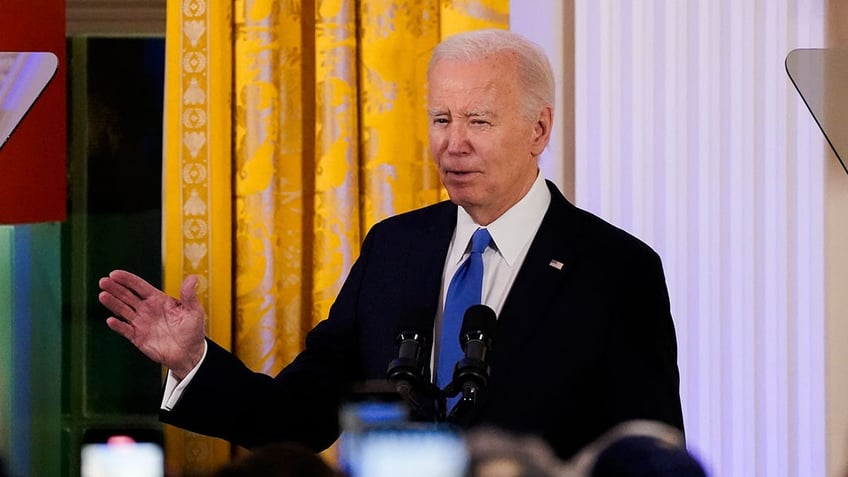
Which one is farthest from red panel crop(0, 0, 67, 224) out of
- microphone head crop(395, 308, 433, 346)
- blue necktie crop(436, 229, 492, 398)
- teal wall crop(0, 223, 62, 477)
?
microphone head crop(395, 308, 433, 346)

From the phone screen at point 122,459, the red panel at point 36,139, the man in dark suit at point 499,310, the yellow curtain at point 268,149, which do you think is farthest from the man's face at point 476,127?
the phone screen at point 122,459

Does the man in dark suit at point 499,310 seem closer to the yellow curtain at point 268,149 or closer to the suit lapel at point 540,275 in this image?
the suit lapel at point 540,275

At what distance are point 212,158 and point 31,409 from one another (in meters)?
0.70

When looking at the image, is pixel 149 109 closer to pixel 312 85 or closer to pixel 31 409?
pixel 312 85

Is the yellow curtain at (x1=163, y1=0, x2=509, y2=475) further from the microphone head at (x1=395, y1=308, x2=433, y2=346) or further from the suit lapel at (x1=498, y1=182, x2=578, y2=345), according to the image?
the microphone head at (x1=395, y1=308, x2=433, y2=346)

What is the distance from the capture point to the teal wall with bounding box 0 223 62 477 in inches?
106

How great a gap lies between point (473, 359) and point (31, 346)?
1.54 m

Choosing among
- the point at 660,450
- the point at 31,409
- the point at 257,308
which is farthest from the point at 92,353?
the point at 660,450

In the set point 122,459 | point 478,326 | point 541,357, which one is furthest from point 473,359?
point 122,459

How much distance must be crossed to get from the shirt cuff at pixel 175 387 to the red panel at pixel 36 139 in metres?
0.69

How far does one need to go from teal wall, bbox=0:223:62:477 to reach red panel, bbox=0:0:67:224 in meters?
0.15

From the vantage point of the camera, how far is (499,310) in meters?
2.12

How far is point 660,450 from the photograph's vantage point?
2.72 feet

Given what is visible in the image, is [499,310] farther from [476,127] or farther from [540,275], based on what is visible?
[476,127]
